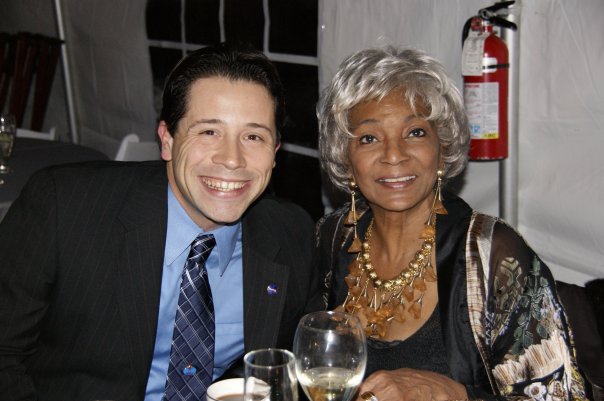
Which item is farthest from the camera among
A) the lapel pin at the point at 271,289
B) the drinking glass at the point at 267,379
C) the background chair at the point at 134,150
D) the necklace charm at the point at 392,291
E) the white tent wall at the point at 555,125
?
the background chair at the point at 134,150

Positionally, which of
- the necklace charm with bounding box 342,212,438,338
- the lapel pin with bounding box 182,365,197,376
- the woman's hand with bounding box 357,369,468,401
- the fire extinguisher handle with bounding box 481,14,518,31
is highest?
the fire extinguisher handle with bounding box 481,14,518,31

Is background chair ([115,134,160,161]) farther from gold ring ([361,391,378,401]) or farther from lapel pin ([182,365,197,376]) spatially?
gold ring ([361,391,378,401])

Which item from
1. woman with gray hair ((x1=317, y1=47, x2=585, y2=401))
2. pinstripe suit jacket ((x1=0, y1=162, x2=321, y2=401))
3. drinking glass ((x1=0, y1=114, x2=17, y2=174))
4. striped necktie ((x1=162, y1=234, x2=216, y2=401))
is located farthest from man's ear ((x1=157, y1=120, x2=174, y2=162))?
drinking glass ((x1=0, y1=114, x2=17, y2=174))

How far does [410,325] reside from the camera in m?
2.17

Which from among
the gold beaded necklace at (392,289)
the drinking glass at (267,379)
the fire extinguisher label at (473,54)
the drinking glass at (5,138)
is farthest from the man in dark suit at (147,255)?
the drinking glass at (5,138)

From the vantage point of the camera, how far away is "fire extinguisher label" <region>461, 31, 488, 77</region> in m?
2.76

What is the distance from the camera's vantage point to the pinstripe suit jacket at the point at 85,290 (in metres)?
1.78

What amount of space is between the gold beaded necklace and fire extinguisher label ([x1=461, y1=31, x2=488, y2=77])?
2.29ft

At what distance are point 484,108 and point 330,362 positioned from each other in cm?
181

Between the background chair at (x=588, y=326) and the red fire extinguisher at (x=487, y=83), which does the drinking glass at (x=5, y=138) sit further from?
the background chair at (x=588, y=326)

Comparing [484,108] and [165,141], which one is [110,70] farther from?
[165,141]

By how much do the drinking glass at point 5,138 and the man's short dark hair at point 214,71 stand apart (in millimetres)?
2103

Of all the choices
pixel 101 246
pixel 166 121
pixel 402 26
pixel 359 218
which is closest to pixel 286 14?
pixel 402 26

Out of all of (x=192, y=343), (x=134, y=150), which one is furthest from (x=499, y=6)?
(x=134, y=150)
